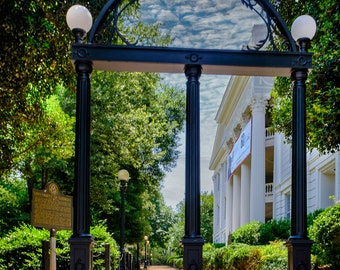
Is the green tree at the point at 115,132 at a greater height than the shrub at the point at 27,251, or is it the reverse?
the green tree at the point at 115,132

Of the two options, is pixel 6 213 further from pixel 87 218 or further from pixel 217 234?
pixel 217 234

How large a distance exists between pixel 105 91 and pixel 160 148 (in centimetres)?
1481

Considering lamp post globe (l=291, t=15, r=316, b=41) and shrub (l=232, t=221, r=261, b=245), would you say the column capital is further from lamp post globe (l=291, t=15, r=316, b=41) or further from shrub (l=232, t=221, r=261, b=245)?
lamp post globe (l=291, t=15, r=316, b=41)

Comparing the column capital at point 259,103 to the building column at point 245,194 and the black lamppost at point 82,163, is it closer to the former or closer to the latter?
the building column at point 245,194

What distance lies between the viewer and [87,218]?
795cm

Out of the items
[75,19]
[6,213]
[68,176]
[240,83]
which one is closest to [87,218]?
[75,19]

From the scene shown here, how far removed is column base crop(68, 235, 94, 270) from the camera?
306 inches

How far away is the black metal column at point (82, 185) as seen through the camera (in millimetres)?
7812

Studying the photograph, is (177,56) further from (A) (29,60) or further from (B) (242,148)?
(B) (242,148)

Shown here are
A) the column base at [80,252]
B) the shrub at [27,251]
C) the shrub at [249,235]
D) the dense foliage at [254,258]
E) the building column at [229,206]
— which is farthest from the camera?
the building column at [229,206]

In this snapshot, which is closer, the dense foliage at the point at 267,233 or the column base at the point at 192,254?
the column base at the point at 192,254

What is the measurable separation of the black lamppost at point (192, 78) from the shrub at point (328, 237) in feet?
17.6

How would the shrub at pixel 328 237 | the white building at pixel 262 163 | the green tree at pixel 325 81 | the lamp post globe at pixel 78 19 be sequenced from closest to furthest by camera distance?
the lamp post globe at pixel 78 19
the green tree at pixel 325 81
the shrub at pixel 328 237
the white building at pixel 262 163

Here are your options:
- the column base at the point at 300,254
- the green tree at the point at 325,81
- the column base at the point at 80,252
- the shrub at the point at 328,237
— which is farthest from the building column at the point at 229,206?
the column base at the point at 80,252
